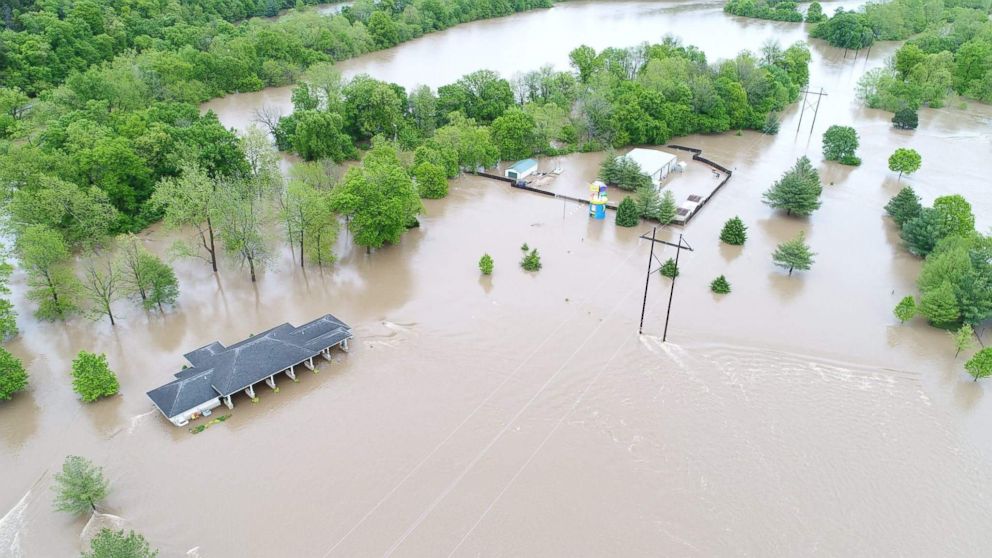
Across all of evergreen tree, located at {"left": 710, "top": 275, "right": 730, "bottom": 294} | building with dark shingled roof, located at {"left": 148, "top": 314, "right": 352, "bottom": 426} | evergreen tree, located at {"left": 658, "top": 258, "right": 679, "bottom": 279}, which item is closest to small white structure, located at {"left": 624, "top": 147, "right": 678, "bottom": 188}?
evergreen tree, located at {"left": 658, "top": 258, "right": 679, "bottom": 279}

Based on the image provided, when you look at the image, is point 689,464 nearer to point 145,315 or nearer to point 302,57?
point 145,315

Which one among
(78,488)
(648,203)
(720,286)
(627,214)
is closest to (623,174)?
(648,203)

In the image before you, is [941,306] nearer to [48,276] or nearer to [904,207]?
[904,207]

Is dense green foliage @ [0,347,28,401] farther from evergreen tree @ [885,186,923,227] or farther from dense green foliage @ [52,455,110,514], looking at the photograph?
evergreen tree @ [885,186,923,227]

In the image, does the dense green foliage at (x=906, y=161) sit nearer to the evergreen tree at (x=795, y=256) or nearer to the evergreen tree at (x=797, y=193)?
the evergreen tree at (x=797, y=193)

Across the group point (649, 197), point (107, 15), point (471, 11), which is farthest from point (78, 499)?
point (471, 11)

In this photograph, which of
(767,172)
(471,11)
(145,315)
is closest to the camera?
(145,315)
